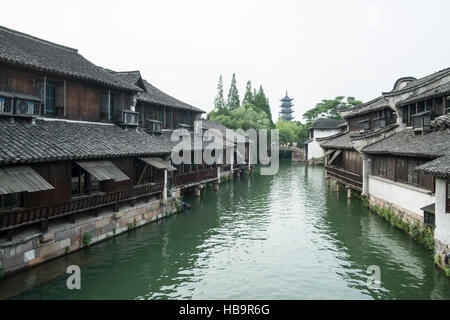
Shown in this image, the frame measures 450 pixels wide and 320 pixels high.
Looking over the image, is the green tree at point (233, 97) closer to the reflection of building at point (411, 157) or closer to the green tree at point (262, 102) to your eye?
the green tree at point (262, 102)

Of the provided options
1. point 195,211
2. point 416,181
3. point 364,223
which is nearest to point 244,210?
point 195,211

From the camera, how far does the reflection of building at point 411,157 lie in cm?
1419

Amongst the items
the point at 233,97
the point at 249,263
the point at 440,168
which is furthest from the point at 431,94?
the point at 233,97

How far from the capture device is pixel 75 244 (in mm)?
16609

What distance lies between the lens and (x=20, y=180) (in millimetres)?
13297

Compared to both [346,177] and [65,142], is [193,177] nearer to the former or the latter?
[346,177]

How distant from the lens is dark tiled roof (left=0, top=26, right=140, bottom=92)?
17.8 m

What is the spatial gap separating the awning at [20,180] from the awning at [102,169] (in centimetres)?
307

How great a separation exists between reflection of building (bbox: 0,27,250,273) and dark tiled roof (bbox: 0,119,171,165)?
51mm

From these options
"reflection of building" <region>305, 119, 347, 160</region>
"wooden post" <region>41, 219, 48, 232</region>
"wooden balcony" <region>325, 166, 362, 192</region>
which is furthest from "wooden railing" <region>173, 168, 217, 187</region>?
"reflection of building" <region>305, 119, 347, 160</region>

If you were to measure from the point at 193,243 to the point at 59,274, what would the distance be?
736 centimetres

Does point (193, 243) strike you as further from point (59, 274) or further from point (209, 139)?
point (209, 139)

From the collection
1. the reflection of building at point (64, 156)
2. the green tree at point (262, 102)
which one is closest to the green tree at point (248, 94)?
the green tree at point (262, 102)

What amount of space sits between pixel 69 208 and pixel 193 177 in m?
17.1
